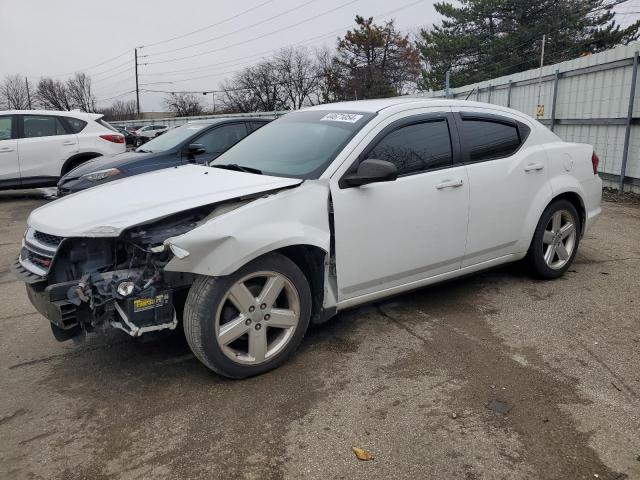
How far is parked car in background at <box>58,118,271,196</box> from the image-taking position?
7.30 meters

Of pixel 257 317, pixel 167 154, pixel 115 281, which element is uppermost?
pixel 167 154

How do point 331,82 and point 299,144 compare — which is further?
point 331,82

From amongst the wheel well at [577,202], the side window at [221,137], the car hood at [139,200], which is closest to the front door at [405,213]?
the car hood at [139,200]

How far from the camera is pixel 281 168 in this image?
3.67m

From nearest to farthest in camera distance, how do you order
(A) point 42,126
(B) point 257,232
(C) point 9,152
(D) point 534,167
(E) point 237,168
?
(B) point 257,232
(E) point 237,168
(D) point 534,167
(C) point 9,152
(A) point 42,126

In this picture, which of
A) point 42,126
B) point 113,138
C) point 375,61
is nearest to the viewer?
point 42,126

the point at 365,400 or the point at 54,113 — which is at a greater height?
the point at 54,113

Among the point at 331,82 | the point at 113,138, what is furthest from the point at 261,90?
the point at 113,138

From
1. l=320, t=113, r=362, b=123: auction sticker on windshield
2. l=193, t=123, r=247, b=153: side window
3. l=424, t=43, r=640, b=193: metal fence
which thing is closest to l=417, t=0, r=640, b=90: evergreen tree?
l=424, t=43, r=640, b=193: metal fence

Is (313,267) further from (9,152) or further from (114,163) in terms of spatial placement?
(9,152)

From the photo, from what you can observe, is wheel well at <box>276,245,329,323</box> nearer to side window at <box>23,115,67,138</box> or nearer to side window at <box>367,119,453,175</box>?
side window at <box>367,119,453,175</box>

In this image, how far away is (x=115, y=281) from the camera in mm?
2924

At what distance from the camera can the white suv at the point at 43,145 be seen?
10227 mm

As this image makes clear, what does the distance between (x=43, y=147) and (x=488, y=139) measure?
907 cm
